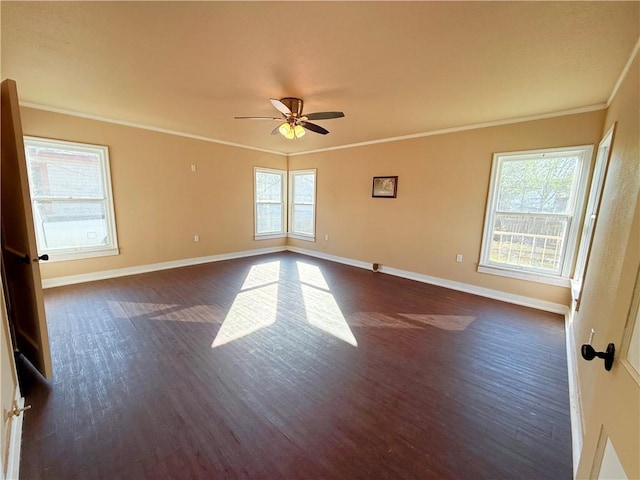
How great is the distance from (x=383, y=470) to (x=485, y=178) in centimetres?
374

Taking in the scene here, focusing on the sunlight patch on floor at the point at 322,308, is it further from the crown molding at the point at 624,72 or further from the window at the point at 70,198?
the window at the point at 70,198

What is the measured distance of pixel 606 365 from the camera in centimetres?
84

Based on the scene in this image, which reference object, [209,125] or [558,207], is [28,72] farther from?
[558,207]

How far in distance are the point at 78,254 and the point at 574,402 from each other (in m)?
5.77

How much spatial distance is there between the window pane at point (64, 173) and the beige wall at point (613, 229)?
18.1ft

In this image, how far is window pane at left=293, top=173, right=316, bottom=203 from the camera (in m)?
6.14

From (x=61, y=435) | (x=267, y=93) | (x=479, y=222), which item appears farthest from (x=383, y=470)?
(x=479, y=222)

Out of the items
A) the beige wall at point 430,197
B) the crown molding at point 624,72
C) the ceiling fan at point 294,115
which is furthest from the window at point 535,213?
the ceiling fan at point 294,115

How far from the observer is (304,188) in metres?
6.32

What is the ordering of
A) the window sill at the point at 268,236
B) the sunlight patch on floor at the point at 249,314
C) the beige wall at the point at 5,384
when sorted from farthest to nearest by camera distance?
the window sill at the point at 268,236
the sunlight patch on floor at the point at 249,314
the beige wall at the point at 5,384

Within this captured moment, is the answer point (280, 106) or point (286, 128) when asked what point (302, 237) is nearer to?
point (286, 128)

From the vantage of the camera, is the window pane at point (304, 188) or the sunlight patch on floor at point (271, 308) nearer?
the sunlight patch on floor at point (271, 308)

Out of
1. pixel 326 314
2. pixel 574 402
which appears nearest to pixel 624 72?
pixel 574 402

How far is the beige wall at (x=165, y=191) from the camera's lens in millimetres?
3838
